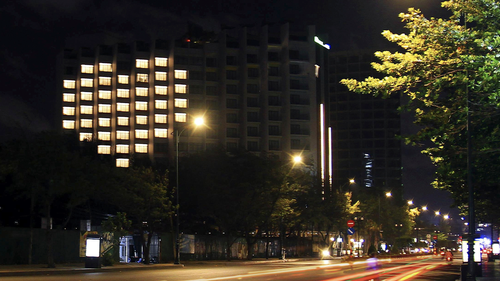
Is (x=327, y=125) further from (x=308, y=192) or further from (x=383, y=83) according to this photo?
(x=383, y=83)

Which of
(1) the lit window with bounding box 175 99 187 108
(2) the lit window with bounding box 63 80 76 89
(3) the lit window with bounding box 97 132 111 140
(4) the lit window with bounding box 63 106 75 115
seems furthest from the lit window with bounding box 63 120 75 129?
(1) the lit window with bounding box 175 99 187 108

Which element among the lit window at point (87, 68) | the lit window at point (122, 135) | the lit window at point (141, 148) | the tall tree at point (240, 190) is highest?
the lit window at point (87, 68)

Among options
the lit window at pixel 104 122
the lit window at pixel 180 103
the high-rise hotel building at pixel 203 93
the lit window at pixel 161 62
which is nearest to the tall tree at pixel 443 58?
the high-rise hotel building at pixel 203 93

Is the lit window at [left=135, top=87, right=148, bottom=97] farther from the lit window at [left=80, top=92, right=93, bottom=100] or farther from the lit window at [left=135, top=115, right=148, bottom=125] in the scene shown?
the lit window at [left=80, top=92, right=93, bottom=100]

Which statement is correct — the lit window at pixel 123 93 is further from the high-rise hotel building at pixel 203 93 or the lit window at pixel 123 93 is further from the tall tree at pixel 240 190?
the tall tree at pixel 240 190

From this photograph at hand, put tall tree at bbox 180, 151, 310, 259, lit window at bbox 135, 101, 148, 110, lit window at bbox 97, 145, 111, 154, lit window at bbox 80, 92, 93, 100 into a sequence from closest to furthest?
1. tall tree at bbox 180, 151, 310, 259
2. lit window at bbox 135, 101, 148, 110
3. lit window at bbox 97, 145, 111, 154
4. lit window at bbox 80, 92, 93, 100

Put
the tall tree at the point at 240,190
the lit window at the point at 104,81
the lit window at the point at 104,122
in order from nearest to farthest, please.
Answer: the tall tree at the point at 240,190, the lit window at the point at 104,122, the lit window at the point at 104,81

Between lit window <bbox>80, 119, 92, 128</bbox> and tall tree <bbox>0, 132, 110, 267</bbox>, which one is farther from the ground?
lit window <bbox>80, 119, 92, 128</bbox>

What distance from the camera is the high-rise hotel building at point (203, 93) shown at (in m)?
130

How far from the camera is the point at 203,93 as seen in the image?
132 m

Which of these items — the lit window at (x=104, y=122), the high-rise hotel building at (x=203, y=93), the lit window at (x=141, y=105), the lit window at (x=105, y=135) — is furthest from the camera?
the lit window at (x=104, y=122)

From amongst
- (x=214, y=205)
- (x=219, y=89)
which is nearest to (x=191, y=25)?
(x=219, y=89)

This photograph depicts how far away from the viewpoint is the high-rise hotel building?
427ft

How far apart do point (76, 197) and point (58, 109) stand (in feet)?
346
